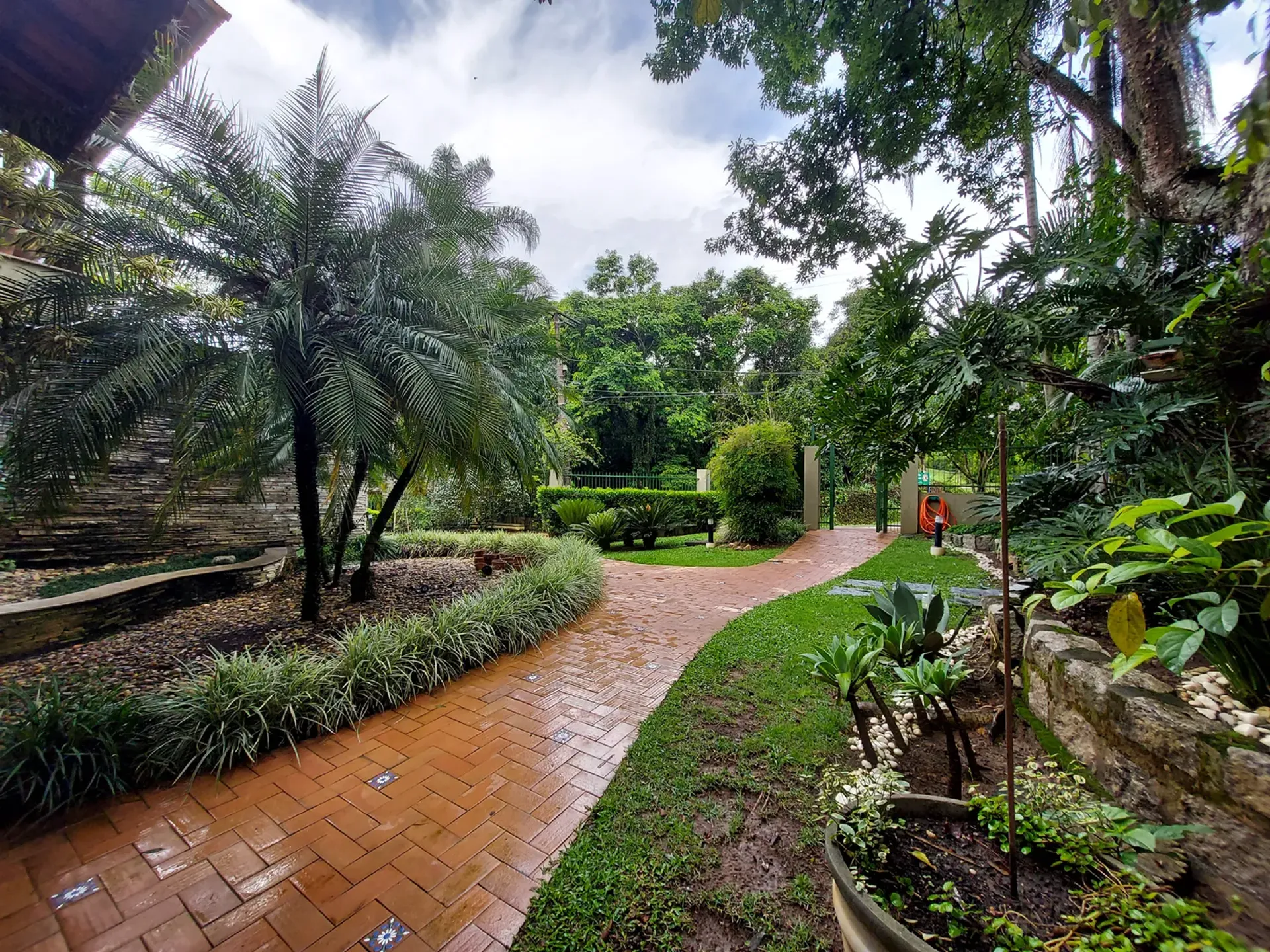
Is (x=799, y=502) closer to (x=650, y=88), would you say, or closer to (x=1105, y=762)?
(x=650, y=88)

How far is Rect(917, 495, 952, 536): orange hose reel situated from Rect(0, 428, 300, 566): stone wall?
10966mm

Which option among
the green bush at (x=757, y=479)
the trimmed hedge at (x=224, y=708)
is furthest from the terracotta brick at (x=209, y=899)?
the green bush at (x=757, y=479)

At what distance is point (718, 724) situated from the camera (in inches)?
113

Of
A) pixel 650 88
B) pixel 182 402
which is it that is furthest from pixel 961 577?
pixel 182 402

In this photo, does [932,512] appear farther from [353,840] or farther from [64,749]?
[64,749]

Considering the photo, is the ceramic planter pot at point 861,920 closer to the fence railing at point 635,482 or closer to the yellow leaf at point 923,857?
the yellow leaf at point 923,857

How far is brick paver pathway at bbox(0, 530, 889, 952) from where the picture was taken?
5.29ft

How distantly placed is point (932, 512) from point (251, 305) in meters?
10.8

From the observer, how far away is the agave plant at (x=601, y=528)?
10.2 meters

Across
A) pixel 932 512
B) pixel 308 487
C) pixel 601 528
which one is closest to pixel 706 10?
pixel 308 487

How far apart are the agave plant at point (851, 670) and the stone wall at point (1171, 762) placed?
29.9 inches

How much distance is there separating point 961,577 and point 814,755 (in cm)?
458

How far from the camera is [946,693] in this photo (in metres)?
2.02

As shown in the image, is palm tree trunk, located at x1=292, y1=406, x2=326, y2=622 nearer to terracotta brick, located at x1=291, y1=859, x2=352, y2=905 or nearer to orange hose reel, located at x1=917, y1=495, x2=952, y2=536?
terracotta brick, located at x1=291, y1=859, x2=352, y2=905
